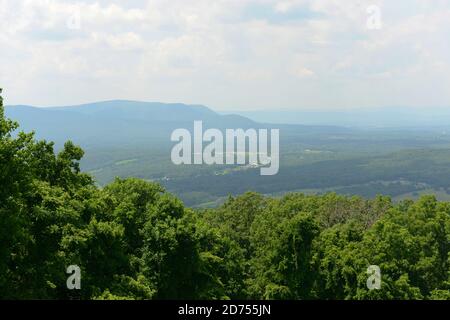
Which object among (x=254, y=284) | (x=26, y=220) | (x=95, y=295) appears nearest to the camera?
(x=26, y=220)

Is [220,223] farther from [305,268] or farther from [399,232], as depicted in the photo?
[399,232]

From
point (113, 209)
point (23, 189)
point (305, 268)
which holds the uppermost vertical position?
→ point (23, 189)

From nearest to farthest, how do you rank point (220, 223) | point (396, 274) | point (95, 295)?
point (95, 295), point (396, 274), point (220, 223)
